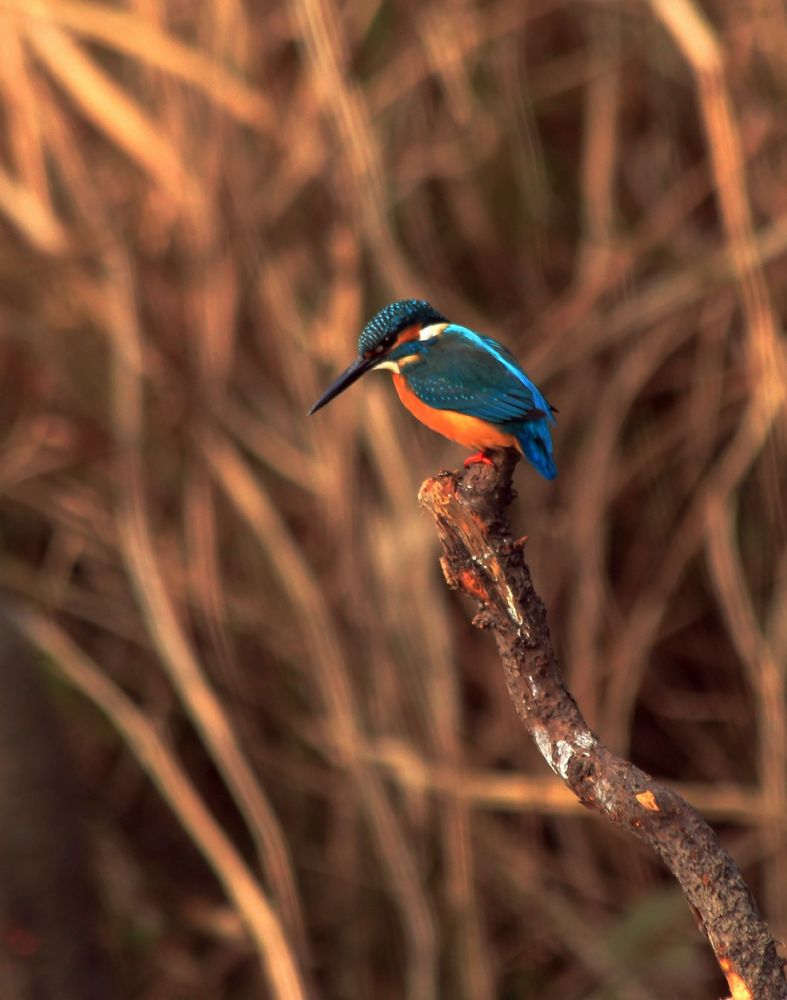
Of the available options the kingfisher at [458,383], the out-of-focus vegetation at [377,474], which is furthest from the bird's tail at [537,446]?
the out-of-focus vegetation at [377,474]

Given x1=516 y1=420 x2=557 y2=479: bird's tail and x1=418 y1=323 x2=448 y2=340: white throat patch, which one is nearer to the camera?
x1=516 y1=420 x2=557 y2=479: bird's tail

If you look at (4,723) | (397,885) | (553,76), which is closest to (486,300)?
(553,76)

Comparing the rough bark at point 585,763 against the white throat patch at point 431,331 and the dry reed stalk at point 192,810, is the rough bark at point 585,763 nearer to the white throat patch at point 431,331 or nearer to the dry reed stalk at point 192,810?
the white throat patch at point 431,331

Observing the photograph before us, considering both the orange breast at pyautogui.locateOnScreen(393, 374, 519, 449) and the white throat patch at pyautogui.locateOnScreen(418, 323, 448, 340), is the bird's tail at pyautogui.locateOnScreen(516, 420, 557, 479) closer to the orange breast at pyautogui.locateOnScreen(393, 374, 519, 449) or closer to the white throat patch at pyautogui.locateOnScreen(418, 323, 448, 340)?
the orange breast at pyautogui.locateOnScreen(393, 374, 519, 449)

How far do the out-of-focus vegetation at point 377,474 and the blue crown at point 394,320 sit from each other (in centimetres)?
140

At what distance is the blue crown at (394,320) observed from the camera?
132cm

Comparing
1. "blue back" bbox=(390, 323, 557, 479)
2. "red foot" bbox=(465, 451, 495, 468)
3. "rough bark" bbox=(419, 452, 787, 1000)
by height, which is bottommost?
"rough bark" bbox=(419, 452, 787, 1000)

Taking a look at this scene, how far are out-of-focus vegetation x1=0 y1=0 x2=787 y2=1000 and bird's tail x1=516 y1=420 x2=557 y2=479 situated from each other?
5.00ft

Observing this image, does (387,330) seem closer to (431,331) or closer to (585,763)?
(431,331)

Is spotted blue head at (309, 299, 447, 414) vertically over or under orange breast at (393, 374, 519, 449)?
over

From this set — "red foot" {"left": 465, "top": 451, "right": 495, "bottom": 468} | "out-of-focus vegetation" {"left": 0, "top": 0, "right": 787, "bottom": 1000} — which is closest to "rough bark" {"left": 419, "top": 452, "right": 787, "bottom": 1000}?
"red foot" {"left": 465, "top": 451, "right": 495, "bottom": 468}

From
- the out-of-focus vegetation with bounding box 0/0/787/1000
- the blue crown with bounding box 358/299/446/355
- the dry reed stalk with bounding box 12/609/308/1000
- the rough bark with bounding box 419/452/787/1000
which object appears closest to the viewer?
the rough bark with bounding box 419/452/787/1000

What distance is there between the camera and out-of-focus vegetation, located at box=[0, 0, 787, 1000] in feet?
9.44

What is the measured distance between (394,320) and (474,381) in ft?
0.39
